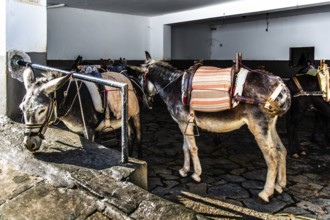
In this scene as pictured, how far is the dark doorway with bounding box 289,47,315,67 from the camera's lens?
10227mm

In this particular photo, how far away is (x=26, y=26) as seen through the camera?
3.98 metres

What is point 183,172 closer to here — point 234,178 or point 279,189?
point 234,178

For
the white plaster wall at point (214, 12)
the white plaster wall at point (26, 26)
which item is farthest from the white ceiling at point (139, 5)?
the white plaster wall at point (26, 26)

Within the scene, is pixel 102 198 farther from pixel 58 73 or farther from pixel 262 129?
pixel 262 129

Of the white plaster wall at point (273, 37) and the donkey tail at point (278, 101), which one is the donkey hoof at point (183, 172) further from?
the white plaster wall at point (273, 37)

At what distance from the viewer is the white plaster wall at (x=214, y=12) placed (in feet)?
23.7

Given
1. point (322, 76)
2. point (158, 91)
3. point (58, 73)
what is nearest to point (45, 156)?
point (58, 73)

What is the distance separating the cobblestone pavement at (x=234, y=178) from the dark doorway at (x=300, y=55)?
394cm

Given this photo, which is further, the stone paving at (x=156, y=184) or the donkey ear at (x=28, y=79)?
the donkey ear at (x=28, y=79)

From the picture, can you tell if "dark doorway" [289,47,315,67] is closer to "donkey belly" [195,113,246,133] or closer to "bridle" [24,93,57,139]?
"donkey belly" [195,113,246,133]

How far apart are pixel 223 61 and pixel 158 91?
8469 mm

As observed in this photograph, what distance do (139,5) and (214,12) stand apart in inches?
81.8

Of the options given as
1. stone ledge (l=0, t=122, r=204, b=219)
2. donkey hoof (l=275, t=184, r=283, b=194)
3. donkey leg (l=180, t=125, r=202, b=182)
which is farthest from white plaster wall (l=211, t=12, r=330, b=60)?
stone ledge (l=0, t=122, r=204, b=219)

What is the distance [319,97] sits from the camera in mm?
5562
